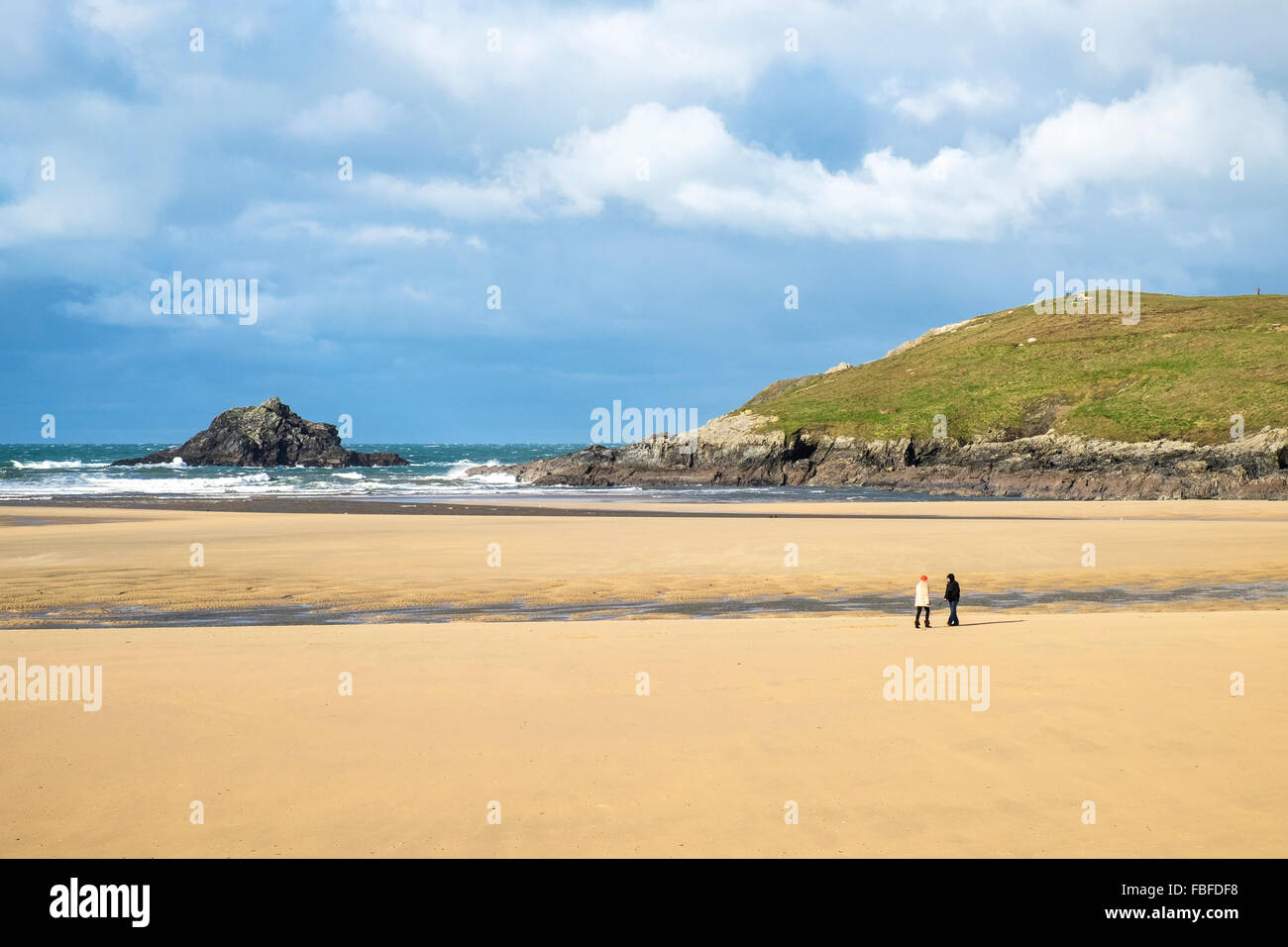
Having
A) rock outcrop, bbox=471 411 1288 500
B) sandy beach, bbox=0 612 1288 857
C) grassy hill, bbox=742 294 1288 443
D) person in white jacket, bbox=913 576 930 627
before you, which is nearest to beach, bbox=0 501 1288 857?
sandy beach, bbox=0 612 1288 857

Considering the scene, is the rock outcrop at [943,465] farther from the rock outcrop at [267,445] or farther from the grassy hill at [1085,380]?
the rock outcrop at [267,445]

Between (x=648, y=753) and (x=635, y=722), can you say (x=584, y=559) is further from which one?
(x=648, y=753)

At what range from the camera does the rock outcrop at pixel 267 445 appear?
457ft

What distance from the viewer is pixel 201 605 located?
70.8ft

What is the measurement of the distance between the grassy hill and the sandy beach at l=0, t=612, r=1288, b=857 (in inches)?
2739

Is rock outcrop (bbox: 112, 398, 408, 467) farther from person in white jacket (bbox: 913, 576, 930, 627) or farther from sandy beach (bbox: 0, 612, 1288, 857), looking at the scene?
sandy beach (bbox: 0, 612, 1288, 857)

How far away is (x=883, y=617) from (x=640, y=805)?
12.3 meters

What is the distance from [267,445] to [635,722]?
142873 millimetres

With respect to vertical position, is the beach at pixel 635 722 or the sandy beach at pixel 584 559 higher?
the sandy beach at pixel 584 559

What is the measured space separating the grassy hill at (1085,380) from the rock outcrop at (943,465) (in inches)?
125

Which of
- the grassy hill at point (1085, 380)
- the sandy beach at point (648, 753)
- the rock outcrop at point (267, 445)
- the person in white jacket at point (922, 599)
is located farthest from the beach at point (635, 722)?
the rock outcrop at point (267, 445)

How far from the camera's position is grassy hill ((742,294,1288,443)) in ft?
256
